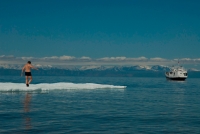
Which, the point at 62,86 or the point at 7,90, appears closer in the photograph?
the point at 7,90

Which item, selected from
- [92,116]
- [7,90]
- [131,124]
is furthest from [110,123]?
[7,90]

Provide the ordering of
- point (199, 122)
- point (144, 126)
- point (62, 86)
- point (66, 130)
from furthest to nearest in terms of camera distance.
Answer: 1. point (62, 86)
2. point (199, 122)
3. point (144, 126)
4. point (66, 130)

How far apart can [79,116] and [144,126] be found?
175 inches

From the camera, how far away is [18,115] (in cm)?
1734

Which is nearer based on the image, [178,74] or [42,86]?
[42,86]

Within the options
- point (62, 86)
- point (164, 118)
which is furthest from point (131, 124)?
point (62, 86)

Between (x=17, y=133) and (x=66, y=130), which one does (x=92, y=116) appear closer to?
(x=66, y=130)

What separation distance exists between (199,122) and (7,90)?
78.5ft

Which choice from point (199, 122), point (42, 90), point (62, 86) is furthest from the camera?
point (62, 86)

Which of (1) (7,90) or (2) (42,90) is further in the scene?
(2) (42,90)

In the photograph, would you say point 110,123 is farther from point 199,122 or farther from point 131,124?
point 199,122

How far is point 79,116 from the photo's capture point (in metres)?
17.7

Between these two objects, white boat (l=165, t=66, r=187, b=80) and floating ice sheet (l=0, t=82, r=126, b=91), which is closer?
floating ice sheet (l=0, t=82, r=126, b=91)

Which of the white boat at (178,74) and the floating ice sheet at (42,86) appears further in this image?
the white boat at (178,74)
